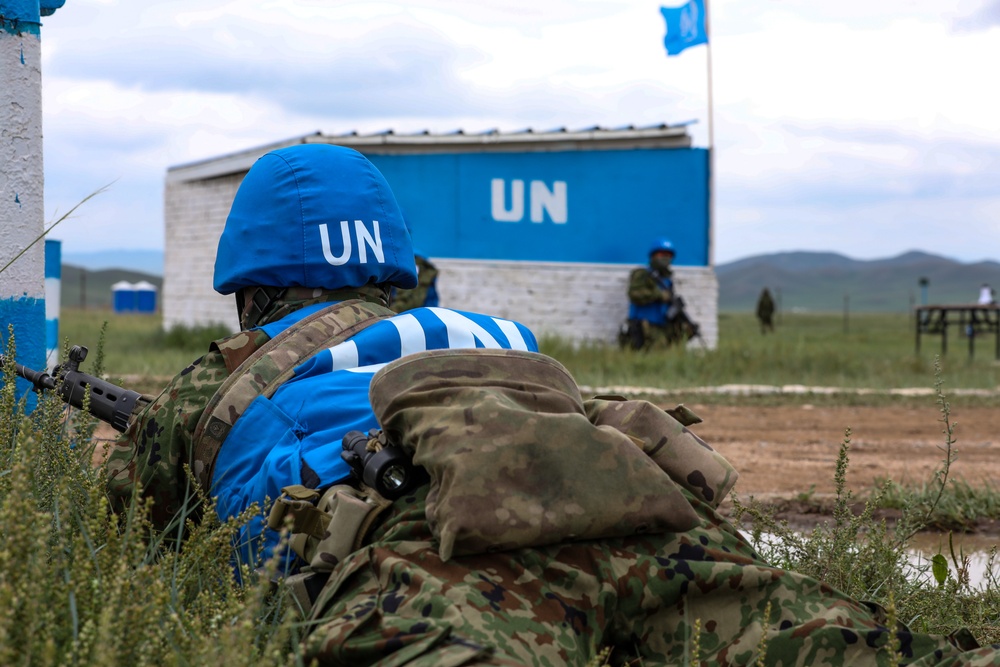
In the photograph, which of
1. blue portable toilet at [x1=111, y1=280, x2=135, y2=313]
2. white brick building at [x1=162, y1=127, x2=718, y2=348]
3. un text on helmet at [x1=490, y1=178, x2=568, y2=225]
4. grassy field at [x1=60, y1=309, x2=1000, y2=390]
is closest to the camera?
grassy field at [x1=60, y1=309, x2=1000, y2=390]

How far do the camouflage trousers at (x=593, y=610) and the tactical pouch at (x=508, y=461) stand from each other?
59mm

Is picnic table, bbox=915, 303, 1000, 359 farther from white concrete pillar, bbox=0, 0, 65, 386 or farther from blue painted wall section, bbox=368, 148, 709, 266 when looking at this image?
white concrete pillar, bbox=0, 0, 65, 386

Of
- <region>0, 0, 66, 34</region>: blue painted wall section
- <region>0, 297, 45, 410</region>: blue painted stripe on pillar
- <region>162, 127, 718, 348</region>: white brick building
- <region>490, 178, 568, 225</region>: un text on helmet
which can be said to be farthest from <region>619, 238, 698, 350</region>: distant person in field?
<region>0, 0, 66, 34</region>: blue painted wall section

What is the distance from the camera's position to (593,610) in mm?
1993

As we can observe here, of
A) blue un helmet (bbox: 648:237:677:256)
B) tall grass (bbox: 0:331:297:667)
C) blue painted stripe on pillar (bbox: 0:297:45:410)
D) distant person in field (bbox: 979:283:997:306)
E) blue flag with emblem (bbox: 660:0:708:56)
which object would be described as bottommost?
tall grass (bbox: 0:331:297:667)

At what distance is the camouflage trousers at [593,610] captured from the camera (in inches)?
70.5

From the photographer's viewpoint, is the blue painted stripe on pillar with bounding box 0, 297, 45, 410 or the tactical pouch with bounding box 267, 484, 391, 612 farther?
the blue painted stripe on pillar with bounding box 0, 297, 45, 410

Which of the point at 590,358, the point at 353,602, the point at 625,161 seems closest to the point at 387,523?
the point at 353,602

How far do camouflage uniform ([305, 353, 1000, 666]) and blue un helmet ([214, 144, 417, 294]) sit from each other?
0.75 meters

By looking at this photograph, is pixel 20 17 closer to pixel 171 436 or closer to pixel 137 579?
pixel 171 436

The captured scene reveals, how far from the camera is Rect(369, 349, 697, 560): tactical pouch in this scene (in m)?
1.89

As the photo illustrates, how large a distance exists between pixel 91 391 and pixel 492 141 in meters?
12.7

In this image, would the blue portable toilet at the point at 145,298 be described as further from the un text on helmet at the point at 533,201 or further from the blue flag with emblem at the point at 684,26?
the blue flag with emblem at the point at 684,26

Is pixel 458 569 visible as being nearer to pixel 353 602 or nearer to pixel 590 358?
pixel 353 602
